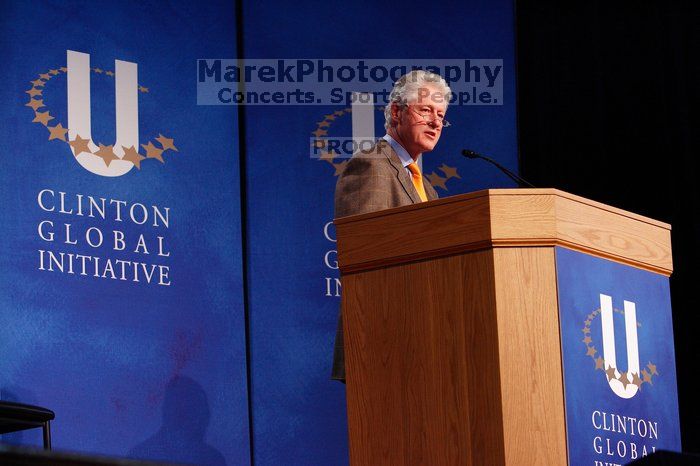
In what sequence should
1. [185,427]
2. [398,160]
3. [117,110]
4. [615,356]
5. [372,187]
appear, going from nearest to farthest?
1. [615,356]
2. [372,187]
3. [398,160]
4. [185,427]
5. [117,110]

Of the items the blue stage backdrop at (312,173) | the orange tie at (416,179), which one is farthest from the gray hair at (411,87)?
the blue stage backdrop at (312,173)

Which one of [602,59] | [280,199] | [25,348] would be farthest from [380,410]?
[602,59]

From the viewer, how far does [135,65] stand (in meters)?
4.35

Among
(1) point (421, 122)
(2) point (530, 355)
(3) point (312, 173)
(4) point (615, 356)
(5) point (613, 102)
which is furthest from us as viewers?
(5) point (613, 102)

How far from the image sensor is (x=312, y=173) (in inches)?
182

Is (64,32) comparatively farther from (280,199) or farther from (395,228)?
(395,228)

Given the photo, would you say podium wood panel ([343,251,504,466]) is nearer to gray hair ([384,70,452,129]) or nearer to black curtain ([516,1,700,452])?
gray hair ([384,70,452,129])

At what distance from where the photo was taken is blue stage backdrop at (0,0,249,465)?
3902mm

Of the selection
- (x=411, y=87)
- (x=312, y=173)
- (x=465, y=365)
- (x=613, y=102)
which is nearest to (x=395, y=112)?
(x=411, y=87)

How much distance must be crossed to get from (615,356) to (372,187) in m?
0.88

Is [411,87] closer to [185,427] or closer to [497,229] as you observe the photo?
[497,229]

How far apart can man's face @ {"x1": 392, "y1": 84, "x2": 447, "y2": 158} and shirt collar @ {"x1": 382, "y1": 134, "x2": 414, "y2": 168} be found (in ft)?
0.07

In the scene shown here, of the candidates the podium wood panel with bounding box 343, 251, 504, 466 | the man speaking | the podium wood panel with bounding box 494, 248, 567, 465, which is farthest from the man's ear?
the podium wood panel with bounding box 494, 248, 567, 465

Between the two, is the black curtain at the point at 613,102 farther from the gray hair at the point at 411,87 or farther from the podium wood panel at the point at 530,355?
the podium wood panel at the point at 530,355
